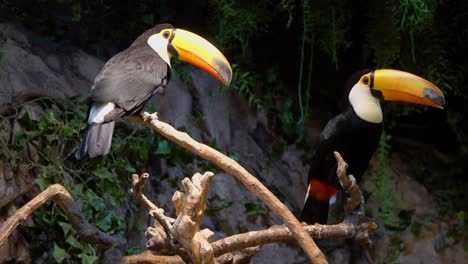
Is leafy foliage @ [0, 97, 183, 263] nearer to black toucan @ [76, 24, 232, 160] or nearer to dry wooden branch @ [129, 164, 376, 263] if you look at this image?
black toucan @ [76, 24, 232, 160]

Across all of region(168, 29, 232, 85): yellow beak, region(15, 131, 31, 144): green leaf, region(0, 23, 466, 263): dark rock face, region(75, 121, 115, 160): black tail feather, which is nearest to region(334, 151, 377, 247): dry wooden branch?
region(168, 29, 232, 85): yellow beak

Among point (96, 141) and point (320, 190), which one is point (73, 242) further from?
point (320, 190)

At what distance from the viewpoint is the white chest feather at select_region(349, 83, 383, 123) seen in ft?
9.29

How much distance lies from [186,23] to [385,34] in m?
0.87

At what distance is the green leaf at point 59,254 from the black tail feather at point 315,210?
877 millimetres

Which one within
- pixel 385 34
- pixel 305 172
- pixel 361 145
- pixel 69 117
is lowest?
pixel 305 172

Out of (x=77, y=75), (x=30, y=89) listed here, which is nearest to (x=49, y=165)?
(x=30, y=89)

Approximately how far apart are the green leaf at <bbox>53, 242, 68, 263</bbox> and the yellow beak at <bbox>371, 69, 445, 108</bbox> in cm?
123

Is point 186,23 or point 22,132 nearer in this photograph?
point 22,132

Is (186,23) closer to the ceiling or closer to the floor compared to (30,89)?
closer to the ceiling

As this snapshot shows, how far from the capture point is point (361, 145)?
9.31ft

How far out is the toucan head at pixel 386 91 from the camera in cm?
271

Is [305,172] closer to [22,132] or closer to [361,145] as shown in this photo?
[361,145]

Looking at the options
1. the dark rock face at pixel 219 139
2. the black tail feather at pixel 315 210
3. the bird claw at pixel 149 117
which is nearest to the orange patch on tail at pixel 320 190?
the black tail feather at pixel 315 210
